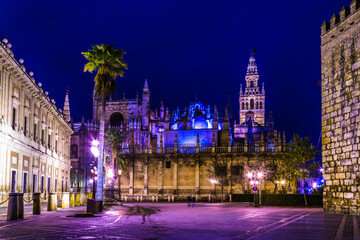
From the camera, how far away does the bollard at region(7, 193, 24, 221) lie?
1608 cm

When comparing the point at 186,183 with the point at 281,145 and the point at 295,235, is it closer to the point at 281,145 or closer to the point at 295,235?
the point at 281,145

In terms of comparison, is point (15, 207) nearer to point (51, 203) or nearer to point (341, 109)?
point (51, 203)

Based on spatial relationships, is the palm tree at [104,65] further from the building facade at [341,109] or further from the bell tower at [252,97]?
the bell tower at [252,97]

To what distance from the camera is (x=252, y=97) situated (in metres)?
138

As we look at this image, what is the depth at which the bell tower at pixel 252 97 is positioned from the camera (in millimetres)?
137000

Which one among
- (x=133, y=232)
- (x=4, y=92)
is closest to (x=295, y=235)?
(x=133, y=232)

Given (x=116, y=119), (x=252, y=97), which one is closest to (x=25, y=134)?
(x=116, y=119)

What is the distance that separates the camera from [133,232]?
12.4 m

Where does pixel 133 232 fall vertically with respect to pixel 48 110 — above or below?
below

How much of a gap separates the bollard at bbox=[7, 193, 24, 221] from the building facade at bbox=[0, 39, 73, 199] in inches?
382

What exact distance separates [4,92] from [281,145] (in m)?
41.2

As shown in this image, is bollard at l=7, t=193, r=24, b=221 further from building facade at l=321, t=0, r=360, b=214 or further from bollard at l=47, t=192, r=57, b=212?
building facade at l=321, t=0, r=360, b=214

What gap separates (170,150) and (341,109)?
1836 inches

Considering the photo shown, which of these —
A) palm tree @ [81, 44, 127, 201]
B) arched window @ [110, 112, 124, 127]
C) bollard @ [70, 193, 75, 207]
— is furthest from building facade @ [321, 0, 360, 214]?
arched window @ [110, 112, 124, 127]
